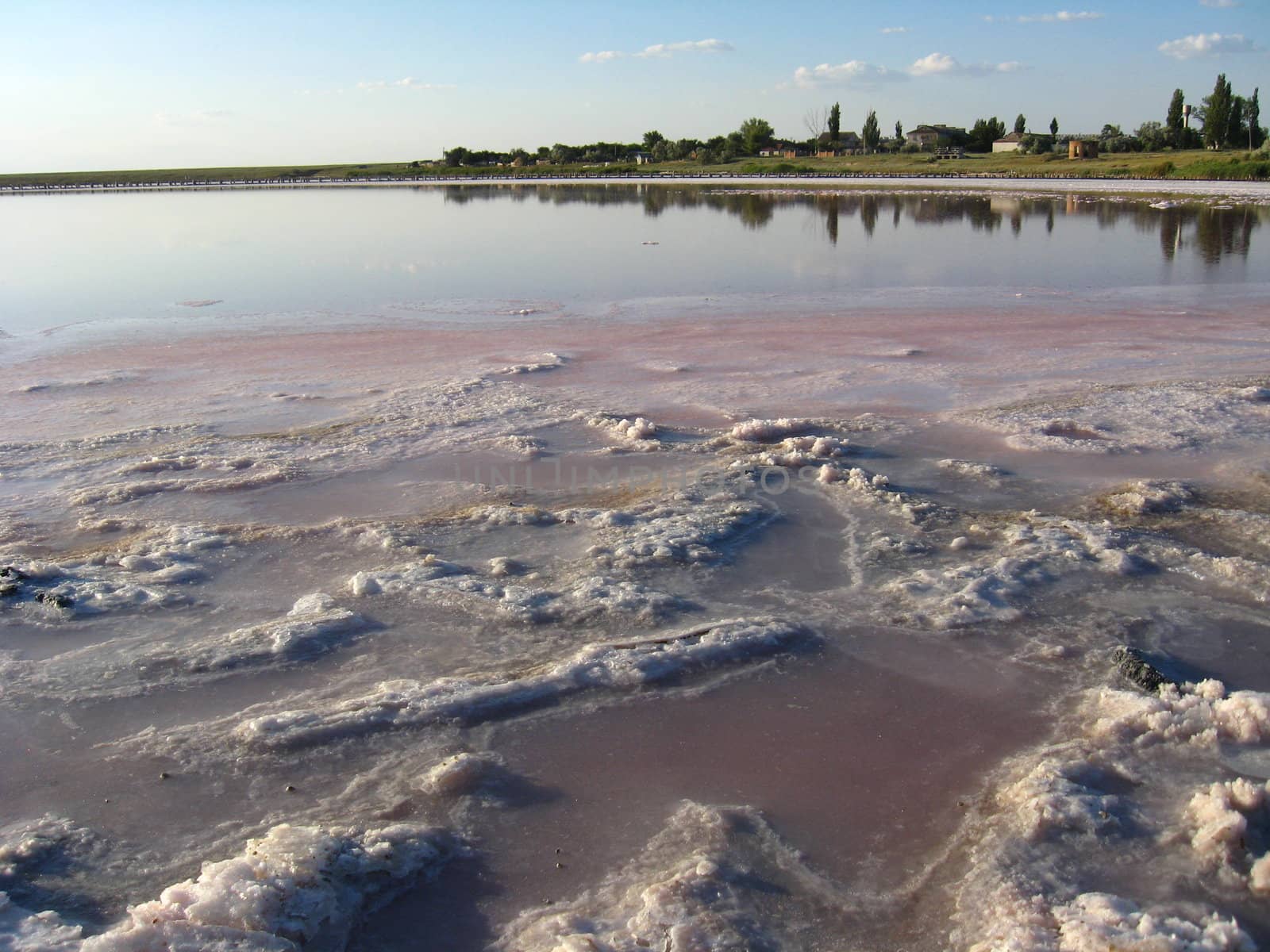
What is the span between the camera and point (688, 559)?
5.91m

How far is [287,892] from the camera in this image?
323 centimetres

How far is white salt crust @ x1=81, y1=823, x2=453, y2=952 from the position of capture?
3.03 metres

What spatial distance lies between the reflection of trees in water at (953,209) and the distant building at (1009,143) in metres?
52.7

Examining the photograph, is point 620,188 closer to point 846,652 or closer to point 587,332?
point 587,332

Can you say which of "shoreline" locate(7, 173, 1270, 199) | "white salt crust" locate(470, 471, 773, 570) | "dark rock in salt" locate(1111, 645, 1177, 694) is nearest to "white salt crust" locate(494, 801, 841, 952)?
"dark rock in salt" locate(1111, 645, 1177, 694)

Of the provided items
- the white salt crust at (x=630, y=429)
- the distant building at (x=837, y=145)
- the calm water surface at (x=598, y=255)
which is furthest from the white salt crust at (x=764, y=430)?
the distant building at (x=837, y=145)

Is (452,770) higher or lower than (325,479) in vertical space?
A: lower

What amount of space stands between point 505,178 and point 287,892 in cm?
8740

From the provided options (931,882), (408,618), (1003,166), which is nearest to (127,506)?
(408,618)

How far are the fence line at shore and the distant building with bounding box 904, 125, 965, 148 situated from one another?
38959mm

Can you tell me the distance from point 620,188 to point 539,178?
73.1 feet

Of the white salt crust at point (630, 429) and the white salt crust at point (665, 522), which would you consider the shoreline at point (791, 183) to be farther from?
the white salt crust at point (665, 522)

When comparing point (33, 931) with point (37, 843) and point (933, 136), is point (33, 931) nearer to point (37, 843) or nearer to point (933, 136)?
point (37, 843)

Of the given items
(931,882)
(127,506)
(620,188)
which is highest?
(620,188)
